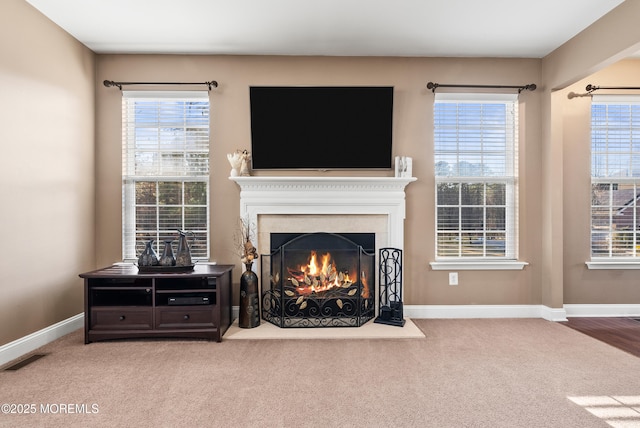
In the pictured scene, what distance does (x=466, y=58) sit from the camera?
3.74 meters

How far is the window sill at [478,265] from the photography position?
3.71 meters

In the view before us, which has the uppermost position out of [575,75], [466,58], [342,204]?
[466,58]

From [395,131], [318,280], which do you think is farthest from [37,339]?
[395,131]

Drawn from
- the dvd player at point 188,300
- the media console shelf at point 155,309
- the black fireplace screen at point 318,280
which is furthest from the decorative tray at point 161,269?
the black fireplace screen at point 318,280

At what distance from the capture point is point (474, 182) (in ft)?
12.5

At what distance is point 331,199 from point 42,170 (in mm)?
2504

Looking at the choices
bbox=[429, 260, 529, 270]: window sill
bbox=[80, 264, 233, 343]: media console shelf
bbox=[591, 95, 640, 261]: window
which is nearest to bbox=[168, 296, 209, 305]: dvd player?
bbox=[80, 264, 233, 343]: media console shelf

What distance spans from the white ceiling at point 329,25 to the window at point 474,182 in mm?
619

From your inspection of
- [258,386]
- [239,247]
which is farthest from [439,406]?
[239,247]

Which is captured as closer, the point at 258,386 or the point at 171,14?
the point at 258,386

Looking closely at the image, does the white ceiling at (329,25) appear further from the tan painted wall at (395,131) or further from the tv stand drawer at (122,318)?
the tv stand drawer at (122,318)

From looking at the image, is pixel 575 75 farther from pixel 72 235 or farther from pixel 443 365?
pixel 72 235

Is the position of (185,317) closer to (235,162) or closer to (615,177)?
(235,162)

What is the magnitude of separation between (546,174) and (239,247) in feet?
10.6
